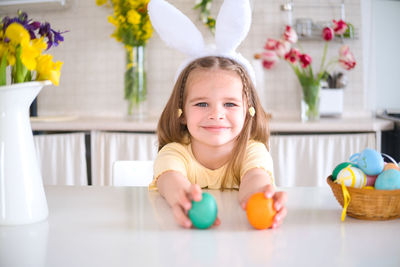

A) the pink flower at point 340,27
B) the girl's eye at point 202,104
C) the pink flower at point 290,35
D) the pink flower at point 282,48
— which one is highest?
the pink flower at point 340,27

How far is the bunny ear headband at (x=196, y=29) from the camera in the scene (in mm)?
898

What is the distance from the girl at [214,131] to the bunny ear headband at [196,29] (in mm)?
25

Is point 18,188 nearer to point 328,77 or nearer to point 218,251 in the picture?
point 218,251

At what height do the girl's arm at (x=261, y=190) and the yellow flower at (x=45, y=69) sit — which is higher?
the yellow flower at (x=45, y=69)

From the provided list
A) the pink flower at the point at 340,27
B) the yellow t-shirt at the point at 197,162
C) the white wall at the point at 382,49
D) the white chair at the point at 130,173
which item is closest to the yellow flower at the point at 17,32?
the yellow t-shirt at the point at 197,162

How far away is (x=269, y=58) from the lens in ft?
8.07

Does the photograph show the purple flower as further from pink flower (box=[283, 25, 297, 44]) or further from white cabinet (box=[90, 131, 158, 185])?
pink flower (box=[283, 25, 297, 44])

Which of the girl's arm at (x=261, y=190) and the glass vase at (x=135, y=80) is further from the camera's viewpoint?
the glass vase at (x=135, y=80)

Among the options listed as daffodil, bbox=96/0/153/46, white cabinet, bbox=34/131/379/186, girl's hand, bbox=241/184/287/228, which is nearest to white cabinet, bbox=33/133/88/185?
white cabinet, bbox=34/131/379/186

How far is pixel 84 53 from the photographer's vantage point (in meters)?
2.72

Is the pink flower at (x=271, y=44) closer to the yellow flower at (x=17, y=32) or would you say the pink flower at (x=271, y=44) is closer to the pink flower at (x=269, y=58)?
the pink flower at (x=269, y=58)

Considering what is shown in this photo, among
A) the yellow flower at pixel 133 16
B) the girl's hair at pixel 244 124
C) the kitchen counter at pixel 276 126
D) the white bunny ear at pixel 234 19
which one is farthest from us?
the yellow flower at pixel 133 16

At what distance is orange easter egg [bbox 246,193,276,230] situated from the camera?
0.65 m

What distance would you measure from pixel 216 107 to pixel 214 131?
0.19ft
